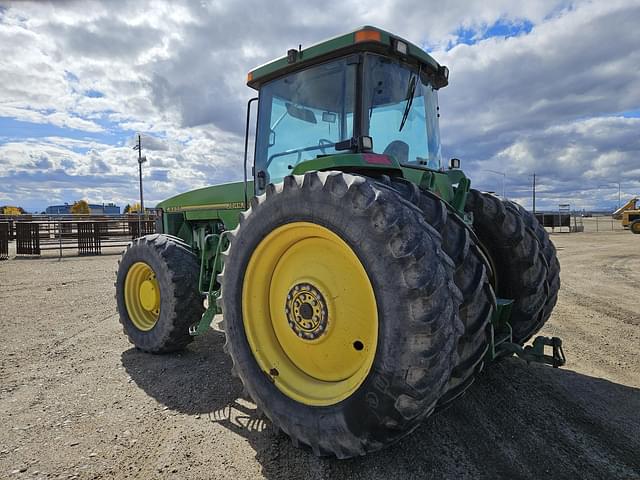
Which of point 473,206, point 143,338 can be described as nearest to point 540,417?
point 473,206

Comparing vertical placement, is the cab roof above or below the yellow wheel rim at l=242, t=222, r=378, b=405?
above

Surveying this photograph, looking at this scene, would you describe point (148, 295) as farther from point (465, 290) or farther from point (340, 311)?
point (465, 290)

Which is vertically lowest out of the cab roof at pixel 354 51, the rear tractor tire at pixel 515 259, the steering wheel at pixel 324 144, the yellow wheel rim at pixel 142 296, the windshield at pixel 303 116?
the yellow wheel rim at pixel 142 296

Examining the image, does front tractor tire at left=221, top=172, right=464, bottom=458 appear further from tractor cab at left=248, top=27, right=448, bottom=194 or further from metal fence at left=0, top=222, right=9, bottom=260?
metal fence at left=0, top=222, right=9, bottom=260

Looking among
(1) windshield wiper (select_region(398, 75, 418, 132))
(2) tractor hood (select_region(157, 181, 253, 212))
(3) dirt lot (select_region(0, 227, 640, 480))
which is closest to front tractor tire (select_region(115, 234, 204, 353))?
(3) dirt lot (select_region(0, 227, 640, 480))

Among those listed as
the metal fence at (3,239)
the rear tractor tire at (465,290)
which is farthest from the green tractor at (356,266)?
the metal fence at (3,239)

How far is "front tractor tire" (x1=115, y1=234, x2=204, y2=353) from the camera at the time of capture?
13.8 feet

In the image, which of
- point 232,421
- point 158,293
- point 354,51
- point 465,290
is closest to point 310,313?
point 465,290

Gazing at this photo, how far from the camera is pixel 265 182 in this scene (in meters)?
3.91

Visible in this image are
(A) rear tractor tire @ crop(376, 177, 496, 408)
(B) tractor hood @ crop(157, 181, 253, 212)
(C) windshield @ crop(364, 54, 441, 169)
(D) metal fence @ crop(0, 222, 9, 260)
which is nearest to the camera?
(A) rear tractor tire @ crop(376, 177, 496, 408)

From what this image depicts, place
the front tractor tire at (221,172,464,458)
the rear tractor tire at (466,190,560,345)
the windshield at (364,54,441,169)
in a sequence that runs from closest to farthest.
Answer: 1. the front tractor tire at (221,172,464,458)
2. the windshield at (364,54,441,169)
3. the rear tractor tire at (466,190,560,345)

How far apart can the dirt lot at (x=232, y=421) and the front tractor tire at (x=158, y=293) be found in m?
0.24

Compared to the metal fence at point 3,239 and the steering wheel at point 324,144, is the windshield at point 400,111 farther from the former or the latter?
the metal fence at point 3,239

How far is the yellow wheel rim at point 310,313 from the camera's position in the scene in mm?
2396
